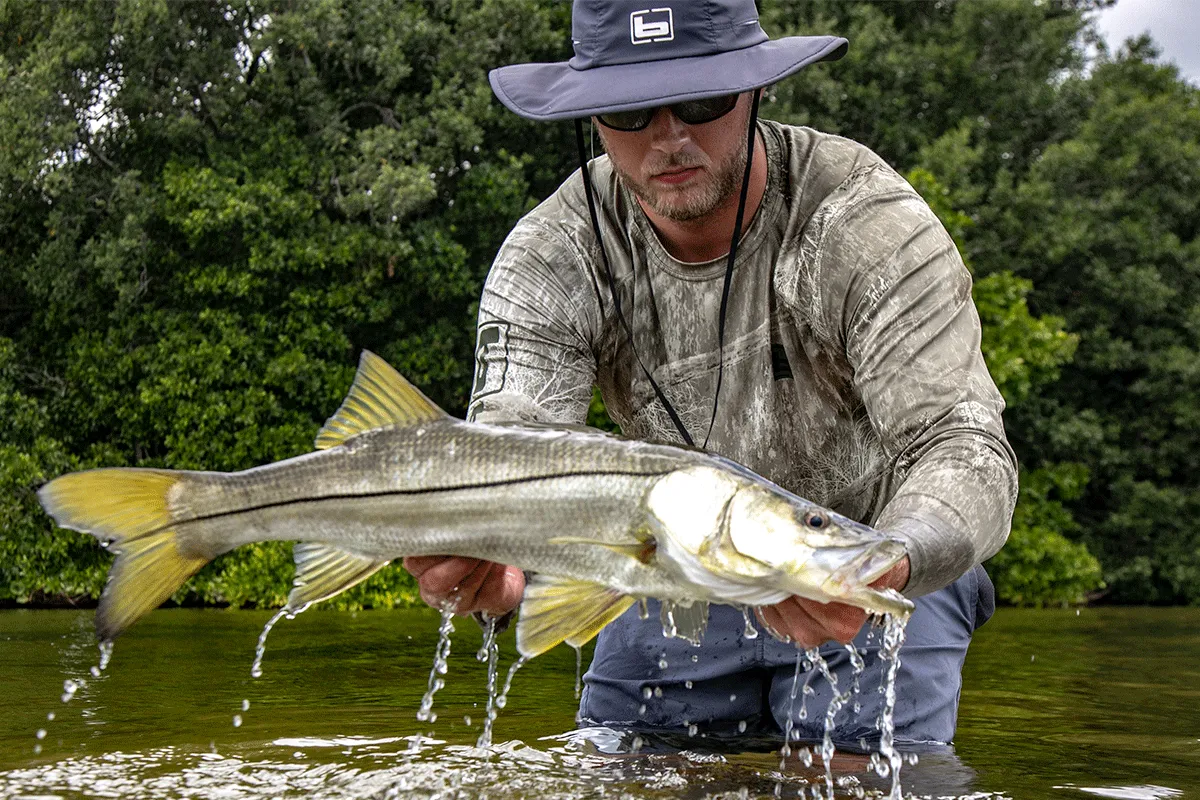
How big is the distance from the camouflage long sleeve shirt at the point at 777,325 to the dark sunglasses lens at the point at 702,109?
0.43 meters

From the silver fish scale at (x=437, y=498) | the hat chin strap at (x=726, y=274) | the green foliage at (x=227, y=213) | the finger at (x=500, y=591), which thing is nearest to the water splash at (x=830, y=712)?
the hat chin strap at (x=726, y=274)

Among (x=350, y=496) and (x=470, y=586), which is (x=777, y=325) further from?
(x=350, y=496)

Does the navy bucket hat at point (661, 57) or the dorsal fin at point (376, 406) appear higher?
the navy bucket hat at point (661, 57)

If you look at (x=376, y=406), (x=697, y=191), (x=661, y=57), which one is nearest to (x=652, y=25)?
(x=661, y=57)

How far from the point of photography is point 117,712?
657 centimetres

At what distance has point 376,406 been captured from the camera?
3.38 metres

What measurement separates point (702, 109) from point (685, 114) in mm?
52

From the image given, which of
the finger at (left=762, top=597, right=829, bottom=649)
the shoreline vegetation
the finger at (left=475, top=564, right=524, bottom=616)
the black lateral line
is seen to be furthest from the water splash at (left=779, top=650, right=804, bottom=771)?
the shoreline vegetation

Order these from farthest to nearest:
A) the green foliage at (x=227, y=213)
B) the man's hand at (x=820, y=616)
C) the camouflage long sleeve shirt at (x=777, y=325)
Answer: the green foliage at (x=227, y=213) → the camouflage long sleeve shirt at (x=777, y=325) → the man's hand at (x=820, y=616)

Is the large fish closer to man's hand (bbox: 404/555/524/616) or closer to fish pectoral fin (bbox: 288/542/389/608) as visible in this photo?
fish pectoral fin (bbox: 288/542/389/608)

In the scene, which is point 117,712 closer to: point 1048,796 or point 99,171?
point 1048,796

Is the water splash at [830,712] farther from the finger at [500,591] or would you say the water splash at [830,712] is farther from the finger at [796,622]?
the finger at [500,591]

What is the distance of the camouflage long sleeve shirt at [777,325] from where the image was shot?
3.88 metres

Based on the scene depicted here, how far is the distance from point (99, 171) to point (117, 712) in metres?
18.4
